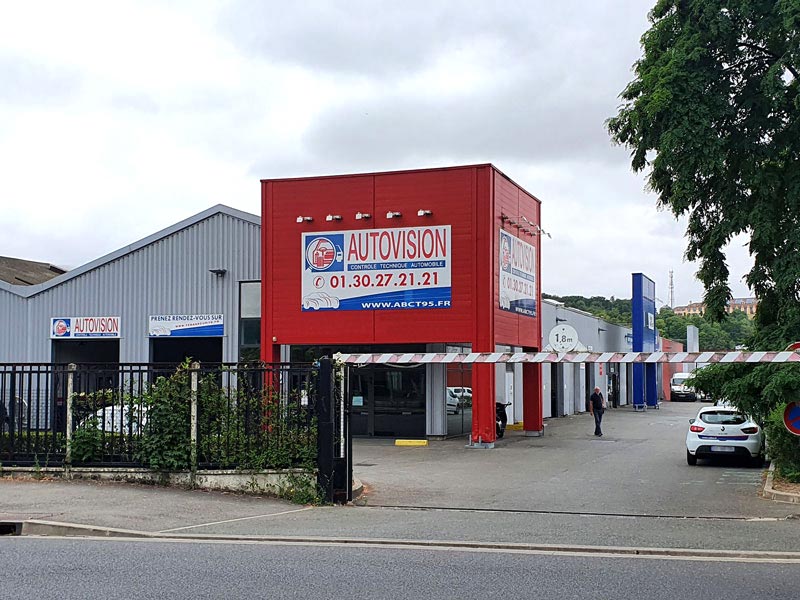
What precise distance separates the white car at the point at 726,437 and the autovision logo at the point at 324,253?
11.4 metres

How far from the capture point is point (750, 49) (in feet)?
58.4

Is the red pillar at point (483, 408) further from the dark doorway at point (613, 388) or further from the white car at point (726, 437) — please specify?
the dark doorway at point (613, 388)

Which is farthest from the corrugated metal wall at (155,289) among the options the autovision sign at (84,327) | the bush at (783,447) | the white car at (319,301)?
the bush at (783,447)

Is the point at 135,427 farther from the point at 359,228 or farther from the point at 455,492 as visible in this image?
the point at 359,228

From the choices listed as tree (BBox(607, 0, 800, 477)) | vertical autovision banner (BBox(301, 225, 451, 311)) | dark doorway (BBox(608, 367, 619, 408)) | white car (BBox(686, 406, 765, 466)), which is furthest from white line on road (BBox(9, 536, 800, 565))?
dark doorway (BBox(608, 367, 619, 408))

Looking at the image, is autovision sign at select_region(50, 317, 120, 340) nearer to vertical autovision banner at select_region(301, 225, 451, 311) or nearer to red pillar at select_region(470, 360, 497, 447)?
vertical autovision banner at select_region(301, 225, 451, 311)

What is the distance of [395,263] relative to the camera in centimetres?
2769

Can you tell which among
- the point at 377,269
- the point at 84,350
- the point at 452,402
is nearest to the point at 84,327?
the point at 84,350

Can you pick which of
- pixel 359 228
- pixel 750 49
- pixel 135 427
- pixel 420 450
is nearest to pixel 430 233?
pixel 359 228

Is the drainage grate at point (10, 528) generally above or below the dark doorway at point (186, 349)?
below

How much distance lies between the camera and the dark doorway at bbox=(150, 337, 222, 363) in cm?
3319

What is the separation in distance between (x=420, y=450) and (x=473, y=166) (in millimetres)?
8113

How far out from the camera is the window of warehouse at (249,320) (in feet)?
103

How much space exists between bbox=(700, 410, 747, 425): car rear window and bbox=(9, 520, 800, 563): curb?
11.7 metres
